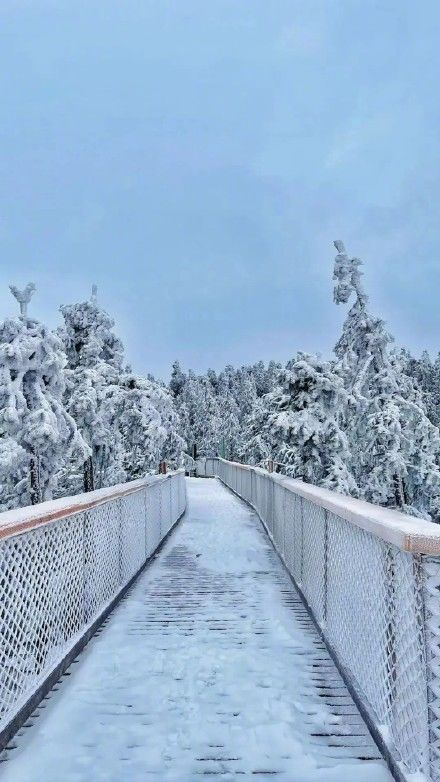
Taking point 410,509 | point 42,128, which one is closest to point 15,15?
point 42,128

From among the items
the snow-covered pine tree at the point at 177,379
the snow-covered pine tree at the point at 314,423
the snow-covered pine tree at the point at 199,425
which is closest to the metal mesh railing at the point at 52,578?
the snow-covered pine tree at the point at 314,423

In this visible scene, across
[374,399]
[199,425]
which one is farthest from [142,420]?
[199,425]

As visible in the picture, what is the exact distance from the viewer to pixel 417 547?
295 centimetres

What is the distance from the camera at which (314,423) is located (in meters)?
15.2

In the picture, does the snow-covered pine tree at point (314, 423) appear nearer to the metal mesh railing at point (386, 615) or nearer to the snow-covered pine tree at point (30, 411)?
the snow-covered pine tree at point (30, 411)

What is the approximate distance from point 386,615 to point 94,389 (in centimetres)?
2090

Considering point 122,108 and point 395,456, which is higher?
point 122,108

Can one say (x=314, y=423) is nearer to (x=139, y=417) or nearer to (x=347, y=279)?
(x=347, y=279)

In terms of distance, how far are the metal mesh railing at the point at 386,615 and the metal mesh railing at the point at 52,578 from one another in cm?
222

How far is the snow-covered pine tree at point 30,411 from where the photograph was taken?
15844mm

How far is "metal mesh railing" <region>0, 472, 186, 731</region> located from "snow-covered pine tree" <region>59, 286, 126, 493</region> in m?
14.4

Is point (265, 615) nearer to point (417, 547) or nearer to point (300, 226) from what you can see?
point (417, 547)

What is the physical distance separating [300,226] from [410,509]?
171 metres

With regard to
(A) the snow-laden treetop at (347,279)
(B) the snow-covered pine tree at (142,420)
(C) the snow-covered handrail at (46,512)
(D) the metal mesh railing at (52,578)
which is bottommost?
(D) the metal mesh railing at (52,578)
